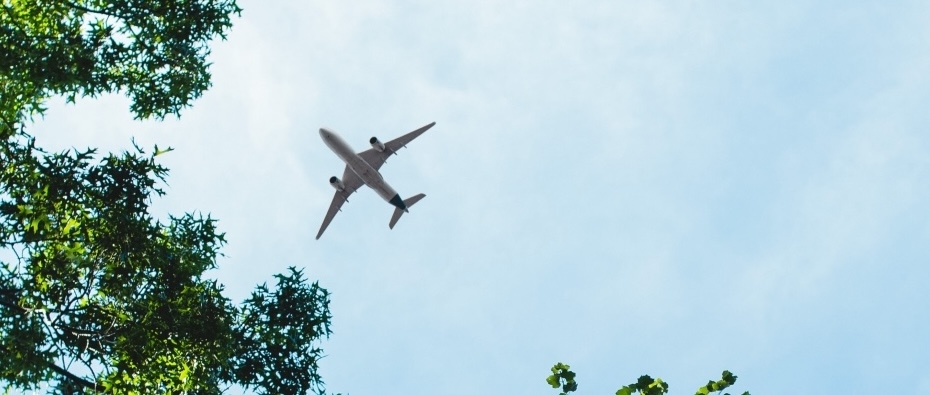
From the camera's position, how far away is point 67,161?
17.4 m

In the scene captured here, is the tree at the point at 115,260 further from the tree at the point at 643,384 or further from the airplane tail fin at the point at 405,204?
the airplane tail fin at the point at 405,204

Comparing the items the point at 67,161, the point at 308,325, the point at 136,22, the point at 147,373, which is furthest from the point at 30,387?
the point at 136,22

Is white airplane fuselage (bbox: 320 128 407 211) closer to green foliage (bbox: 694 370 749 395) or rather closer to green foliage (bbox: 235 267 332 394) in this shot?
green foliage (bbox: 235 267 332 394)

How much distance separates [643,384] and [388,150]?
103 feet

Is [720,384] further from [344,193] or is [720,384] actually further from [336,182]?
[344,193]

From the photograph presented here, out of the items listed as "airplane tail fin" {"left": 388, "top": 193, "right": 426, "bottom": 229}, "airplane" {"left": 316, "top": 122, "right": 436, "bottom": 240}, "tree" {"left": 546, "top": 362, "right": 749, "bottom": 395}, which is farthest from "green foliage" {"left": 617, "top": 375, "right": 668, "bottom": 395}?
"airplane tail fin" {"left": 388, "top": 193, "right": 426, "bottom": 229}

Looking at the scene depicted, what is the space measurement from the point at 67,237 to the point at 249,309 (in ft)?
14.2

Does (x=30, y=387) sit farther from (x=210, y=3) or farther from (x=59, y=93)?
(x=210, y=3)

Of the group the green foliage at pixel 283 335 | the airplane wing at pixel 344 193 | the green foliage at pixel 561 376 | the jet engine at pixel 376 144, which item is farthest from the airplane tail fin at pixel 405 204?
the green foliage at pixel 561 376

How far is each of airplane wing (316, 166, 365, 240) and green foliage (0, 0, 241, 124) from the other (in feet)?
76.6

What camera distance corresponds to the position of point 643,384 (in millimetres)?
10969

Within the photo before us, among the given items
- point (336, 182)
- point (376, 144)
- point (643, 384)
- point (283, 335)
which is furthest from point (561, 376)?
point (336, 182)

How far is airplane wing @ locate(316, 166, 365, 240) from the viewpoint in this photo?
4428 cm

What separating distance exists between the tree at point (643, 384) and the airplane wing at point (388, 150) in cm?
3001
